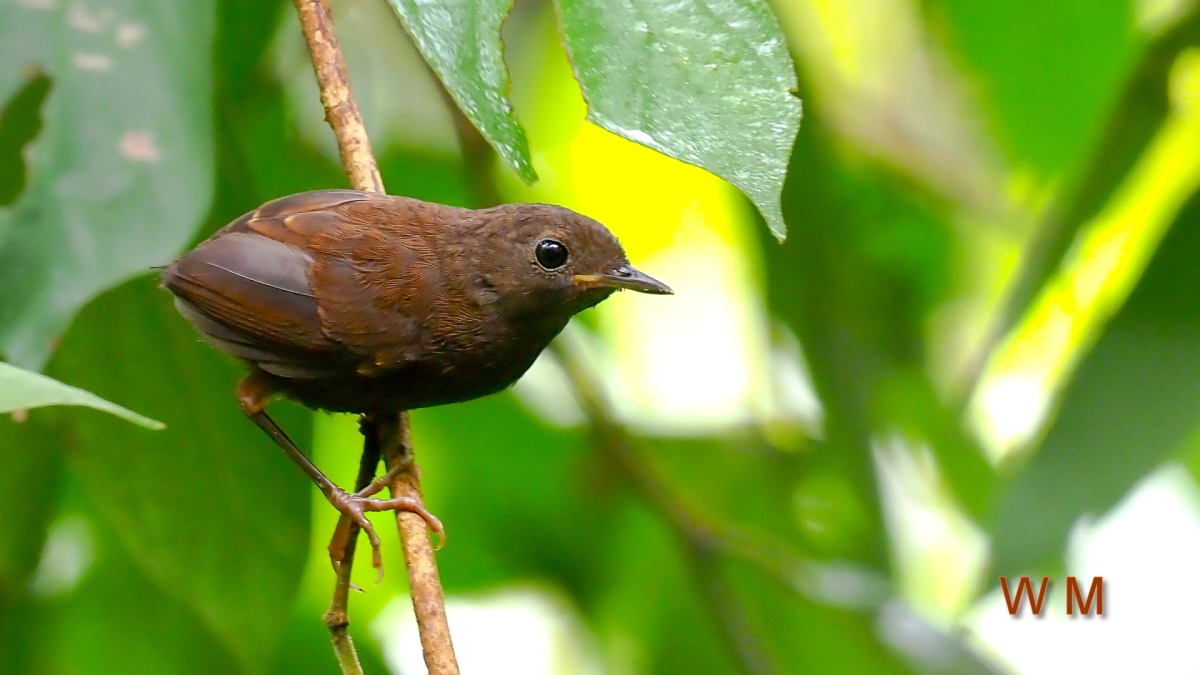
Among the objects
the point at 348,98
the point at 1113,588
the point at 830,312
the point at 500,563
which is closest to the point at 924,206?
the point at 830,312

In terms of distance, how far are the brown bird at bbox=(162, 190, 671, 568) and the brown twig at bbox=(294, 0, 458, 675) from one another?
0.06 meters

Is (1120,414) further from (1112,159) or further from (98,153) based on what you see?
(98,153)

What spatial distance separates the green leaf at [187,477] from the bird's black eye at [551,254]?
2.68ft

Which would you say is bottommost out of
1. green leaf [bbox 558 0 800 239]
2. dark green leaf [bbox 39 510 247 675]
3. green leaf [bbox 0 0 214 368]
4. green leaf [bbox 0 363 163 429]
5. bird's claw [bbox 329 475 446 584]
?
dark green leaf [bbox 39 510 247 675]

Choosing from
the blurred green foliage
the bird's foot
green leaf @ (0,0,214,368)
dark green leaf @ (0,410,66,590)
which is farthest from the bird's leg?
green leaf @ (0,0,214,368)

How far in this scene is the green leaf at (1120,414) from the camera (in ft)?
11.2

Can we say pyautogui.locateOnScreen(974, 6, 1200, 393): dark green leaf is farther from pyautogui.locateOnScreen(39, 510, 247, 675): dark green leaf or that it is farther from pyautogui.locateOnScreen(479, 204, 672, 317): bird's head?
pyautogui.locateOnScreen(39, 510, 247, 675): dark green leaf

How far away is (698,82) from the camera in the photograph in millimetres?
1920

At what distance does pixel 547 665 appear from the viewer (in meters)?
4.72

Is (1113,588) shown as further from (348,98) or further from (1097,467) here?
(348,98)

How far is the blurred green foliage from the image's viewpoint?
2.29 m

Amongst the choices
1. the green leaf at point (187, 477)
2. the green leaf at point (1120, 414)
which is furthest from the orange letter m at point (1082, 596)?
the green leaf at point (187, 477)

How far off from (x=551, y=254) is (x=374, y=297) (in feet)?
1.39

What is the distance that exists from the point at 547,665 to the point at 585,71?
10.7ft
